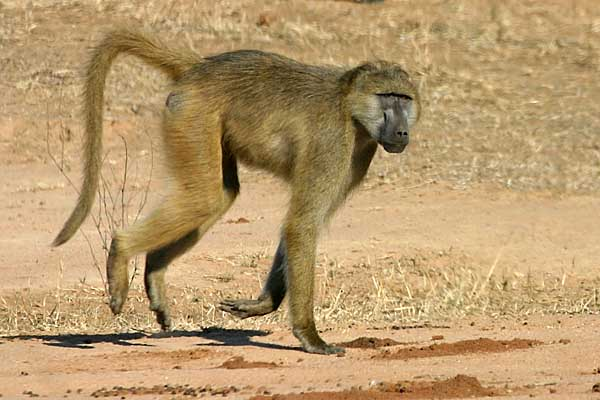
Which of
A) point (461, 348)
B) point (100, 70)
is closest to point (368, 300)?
point (461, 348)

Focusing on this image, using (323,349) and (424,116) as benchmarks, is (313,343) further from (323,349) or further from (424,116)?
(424,116)

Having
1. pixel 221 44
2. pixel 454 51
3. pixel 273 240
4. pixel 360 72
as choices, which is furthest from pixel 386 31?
pixel 360 72

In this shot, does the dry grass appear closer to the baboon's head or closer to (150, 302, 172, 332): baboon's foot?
(150, 302, 172, 332): baboon's foot

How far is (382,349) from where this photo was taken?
7.90 meters

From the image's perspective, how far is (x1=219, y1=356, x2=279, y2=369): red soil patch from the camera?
7.45m

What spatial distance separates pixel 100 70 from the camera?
8.70 meters

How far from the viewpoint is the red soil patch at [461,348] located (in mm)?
7672

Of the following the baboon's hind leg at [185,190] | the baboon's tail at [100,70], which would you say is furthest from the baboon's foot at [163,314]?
the baboon's tail at [100,70]

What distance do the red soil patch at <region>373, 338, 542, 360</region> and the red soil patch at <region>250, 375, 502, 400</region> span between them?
893mm

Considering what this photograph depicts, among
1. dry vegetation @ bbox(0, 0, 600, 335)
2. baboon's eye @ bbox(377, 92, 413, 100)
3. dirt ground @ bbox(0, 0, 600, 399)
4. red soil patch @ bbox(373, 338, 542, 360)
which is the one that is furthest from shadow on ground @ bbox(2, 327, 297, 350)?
baboon's eye @ bbox(377, 92, 413, 100)

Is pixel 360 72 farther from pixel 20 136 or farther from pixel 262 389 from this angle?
pixel 20 136

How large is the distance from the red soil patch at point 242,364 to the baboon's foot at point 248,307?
38.3 inches

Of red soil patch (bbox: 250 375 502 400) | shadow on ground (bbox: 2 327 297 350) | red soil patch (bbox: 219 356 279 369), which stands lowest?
shadow on ground (bbox: 2 327 297 350)

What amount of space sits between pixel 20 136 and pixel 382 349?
8795 millimetres
